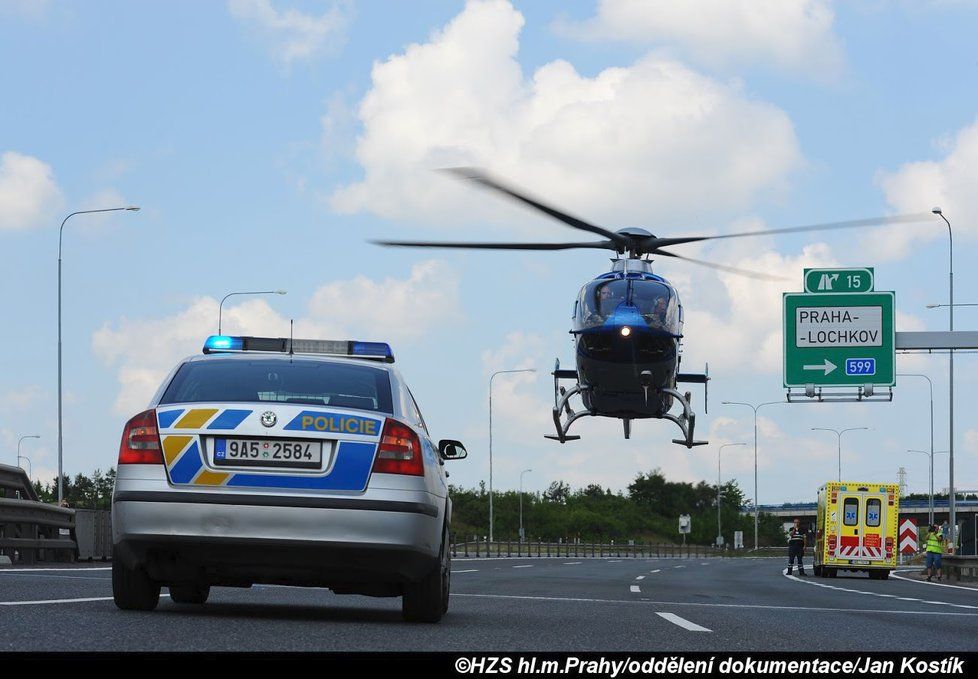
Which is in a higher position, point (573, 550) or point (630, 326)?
point (630, 326)

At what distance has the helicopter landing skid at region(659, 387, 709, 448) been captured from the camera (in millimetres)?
31922

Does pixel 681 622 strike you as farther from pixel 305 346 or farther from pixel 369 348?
pixel 305 346

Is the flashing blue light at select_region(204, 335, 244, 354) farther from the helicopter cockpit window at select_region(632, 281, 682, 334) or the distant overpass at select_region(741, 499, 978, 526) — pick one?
the distant overpass at select_region(741, 499, 978, 526)

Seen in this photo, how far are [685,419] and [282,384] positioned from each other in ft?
78.6

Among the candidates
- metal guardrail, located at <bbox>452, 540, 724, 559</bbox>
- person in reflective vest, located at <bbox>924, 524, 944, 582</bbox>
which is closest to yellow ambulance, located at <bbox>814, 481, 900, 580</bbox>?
person in reflective vest, located at <bbox>924, 524, 944, 582</bbox>

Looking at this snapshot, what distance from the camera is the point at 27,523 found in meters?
22.2

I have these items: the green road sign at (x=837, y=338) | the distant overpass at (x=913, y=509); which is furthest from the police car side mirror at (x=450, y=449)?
the distant overpass at (x=913, y=509)

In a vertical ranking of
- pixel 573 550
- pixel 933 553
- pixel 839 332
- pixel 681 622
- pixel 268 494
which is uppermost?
pixel 839 332

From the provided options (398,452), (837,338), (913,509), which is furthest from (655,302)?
(913,509)

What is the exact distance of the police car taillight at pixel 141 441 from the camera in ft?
28.4

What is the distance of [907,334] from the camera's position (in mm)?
35375

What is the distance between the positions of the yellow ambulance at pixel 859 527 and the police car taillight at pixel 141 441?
32138mm
